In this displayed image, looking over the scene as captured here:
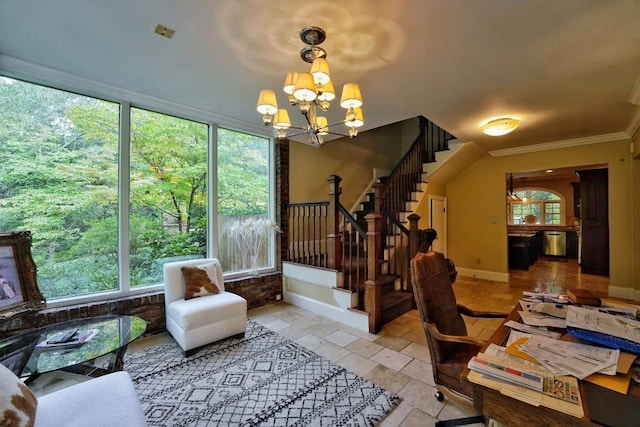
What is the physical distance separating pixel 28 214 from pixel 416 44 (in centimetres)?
387

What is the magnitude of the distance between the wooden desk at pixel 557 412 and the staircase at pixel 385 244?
2.26 m

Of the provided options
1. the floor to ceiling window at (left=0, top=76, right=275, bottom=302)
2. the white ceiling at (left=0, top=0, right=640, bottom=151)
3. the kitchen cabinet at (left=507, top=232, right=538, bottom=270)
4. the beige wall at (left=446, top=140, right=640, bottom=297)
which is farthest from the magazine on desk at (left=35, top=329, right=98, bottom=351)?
the kitchen cabinet at (left=507, top=232, right=538, bottom=270)

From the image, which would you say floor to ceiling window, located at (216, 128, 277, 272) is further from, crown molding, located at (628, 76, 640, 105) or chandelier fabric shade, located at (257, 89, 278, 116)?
crown molding, located at (628, 76, 640, 105)

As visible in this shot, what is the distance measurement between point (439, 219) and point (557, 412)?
5755mm

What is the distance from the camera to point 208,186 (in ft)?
12.5

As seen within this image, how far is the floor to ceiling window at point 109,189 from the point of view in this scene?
8.53 feet

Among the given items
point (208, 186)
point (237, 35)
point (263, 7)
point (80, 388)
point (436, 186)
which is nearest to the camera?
point (80, 388)

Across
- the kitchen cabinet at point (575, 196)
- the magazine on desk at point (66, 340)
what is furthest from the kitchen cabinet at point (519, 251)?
the magazine on desk at point (66, 340)

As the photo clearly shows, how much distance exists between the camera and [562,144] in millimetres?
4941

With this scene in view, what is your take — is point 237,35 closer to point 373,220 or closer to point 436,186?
point 373,220

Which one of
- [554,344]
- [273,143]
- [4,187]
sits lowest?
[554,344]

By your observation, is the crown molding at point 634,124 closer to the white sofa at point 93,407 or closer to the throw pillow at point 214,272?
the throw pillow at point 214,272

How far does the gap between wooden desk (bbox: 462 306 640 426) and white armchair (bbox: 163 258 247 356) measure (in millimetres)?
2532

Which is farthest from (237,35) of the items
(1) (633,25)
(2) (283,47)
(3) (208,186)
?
(1) (633,25)
